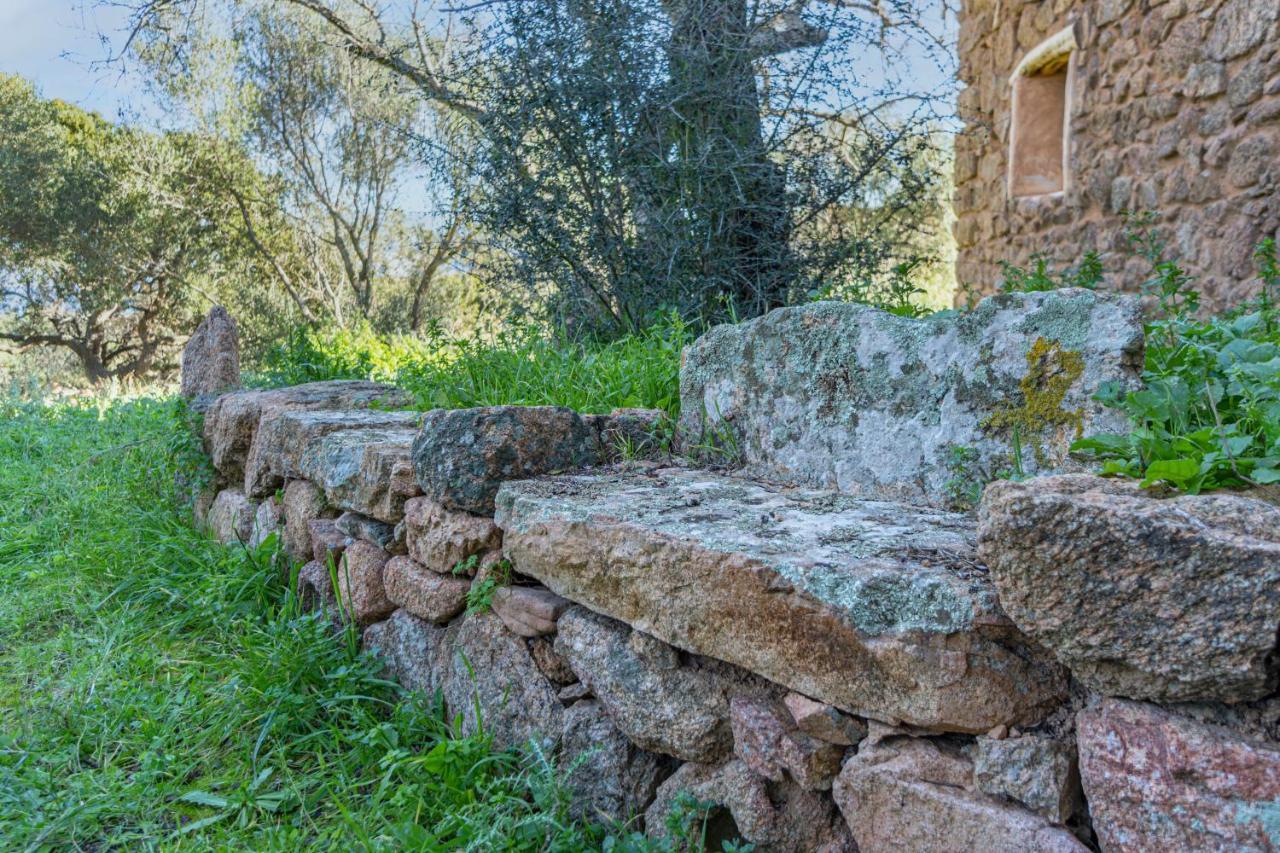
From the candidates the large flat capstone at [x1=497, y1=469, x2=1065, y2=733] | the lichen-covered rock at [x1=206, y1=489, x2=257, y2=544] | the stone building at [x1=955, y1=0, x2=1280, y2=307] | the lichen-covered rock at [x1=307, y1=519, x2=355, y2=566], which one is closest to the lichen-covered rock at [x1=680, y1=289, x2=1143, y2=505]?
the large flat capstone at [x1=497, y1=469, x2=1065, y2=733]

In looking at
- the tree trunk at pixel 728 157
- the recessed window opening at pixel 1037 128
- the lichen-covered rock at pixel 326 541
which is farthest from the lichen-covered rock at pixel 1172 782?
the recessed window opening at pixel 1037 128

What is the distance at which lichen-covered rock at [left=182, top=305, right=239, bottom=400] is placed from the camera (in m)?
4.99

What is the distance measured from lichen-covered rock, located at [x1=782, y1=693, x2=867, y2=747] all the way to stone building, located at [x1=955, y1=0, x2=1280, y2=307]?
3337 millimetres

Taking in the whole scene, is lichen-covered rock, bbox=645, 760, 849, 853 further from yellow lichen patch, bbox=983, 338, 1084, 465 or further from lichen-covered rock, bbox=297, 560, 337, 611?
lichen-covered rock, bbox=297, 560, 337, 611

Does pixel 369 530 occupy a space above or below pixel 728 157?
below

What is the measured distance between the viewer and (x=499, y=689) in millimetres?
2158

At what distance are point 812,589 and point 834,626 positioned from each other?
65mm

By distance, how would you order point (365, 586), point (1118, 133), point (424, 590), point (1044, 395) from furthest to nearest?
1. point (1118, 133)
2. point (365, 586)
3. point (424, 590)
4. point (1044, 395)

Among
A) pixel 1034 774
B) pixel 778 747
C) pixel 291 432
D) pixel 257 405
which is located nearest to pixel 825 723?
pixel 778 747

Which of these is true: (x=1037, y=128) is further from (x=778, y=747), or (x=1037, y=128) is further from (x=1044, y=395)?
(x=778, y=747)

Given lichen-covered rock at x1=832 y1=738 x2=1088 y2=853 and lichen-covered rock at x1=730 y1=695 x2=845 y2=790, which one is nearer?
lichen-covered rock at x1=832 y1=738 x2=1088 y2=853

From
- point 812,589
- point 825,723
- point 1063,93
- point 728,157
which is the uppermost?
point 1063,93

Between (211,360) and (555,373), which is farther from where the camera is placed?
(211,360)

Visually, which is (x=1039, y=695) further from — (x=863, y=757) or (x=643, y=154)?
(x=643, y=154)
